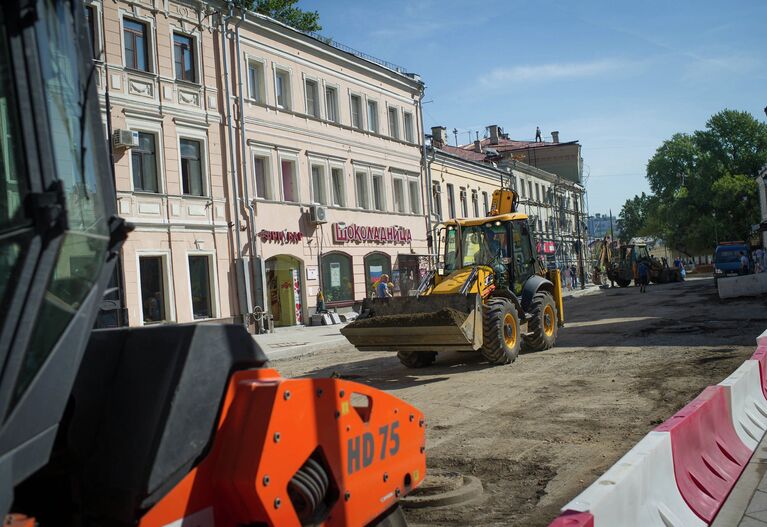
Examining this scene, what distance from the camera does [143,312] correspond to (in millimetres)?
21141

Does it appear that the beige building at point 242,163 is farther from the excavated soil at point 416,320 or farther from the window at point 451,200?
the excavated soil at point 416,320

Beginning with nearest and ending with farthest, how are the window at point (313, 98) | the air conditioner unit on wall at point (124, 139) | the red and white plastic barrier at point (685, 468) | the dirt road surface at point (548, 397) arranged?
the red and white plastic barrier at point (685, 468), the dirt road surface at point (548, 397), the air conditioner unit on wall at point (124, 139), the window at point (313, 98)

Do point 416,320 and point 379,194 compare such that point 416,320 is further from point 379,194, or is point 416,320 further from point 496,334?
point 379,194

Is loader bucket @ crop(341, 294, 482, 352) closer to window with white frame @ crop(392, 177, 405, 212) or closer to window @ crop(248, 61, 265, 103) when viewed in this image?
window @ crop(248, 61, 265, 103)

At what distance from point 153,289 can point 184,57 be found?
7.39m

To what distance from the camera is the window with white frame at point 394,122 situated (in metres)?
33.5

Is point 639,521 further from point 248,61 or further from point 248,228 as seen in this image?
point 248,61

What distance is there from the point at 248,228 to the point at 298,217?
2801 mm

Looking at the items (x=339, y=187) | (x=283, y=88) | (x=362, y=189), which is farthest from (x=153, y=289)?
(x=362, y=189)

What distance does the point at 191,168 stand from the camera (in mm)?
22969

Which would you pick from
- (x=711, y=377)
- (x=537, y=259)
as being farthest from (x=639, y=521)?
(x=537, y=259)

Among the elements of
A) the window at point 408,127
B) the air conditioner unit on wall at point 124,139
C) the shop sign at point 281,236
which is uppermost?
the window at point 408,127

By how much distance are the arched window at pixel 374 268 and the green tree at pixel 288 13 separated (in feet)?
38.2

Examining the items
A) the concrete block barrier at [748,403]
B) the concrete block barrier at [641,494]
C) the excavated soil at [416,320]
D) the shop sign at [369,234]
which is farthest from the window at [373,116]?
the concrete block barrier at [641,494]
